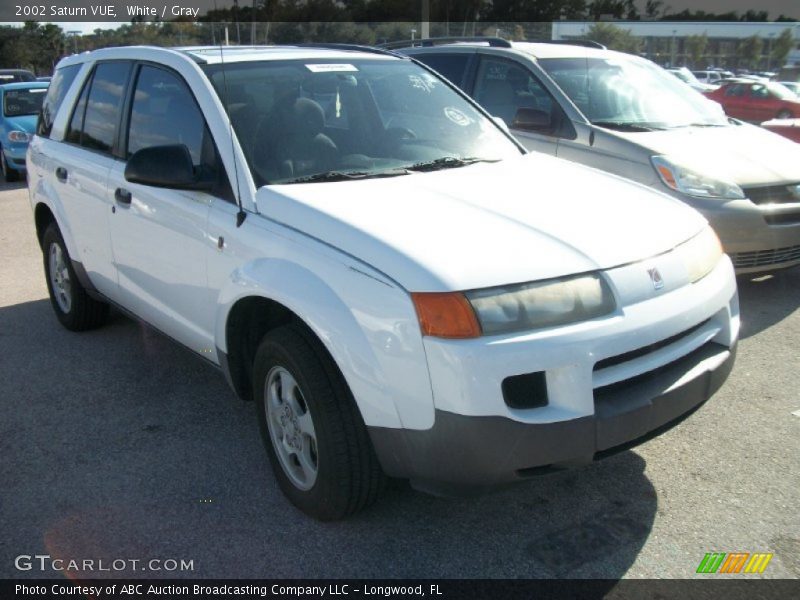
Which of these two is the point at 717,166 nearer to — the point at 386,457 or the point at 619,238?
the point at 619,238

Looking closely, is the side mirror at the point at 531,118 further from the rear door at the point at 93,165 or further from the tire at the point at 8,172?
the tire at the point at 8,172

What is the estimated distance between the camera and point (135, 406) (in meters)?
4.17

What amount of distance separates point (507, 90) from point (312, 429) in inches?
186

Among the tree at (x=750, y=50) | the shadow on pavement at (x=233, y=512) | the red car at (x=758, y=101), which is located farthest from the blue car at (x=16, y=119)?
the tree at (x=750, y=50)

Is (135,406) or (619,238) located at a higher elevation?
(619,238)

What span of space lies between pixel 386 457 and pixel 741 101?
22.9 meters

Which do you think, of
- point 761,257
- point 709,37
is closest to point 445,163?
point 761,257

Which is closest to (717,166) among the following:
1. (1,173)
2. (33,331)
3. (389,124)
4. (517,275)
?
(389,124)

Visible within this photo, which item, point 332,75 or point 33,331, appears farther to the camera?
point 33,331

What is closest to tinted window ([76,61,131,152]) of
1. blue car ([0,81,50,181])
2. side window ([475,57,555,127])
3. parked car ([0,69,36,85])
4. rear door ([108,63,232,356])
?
rear door ([108,63,232,356])

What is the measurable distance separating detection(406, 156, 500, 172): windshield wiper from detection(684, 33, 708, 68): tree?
4969cm

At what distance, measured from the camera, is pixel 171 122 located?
382cm

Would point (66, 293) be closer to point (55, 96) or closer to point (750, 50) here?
point (55, 96)

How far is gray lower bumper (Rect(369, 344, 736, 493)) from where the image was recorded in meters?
2.44
